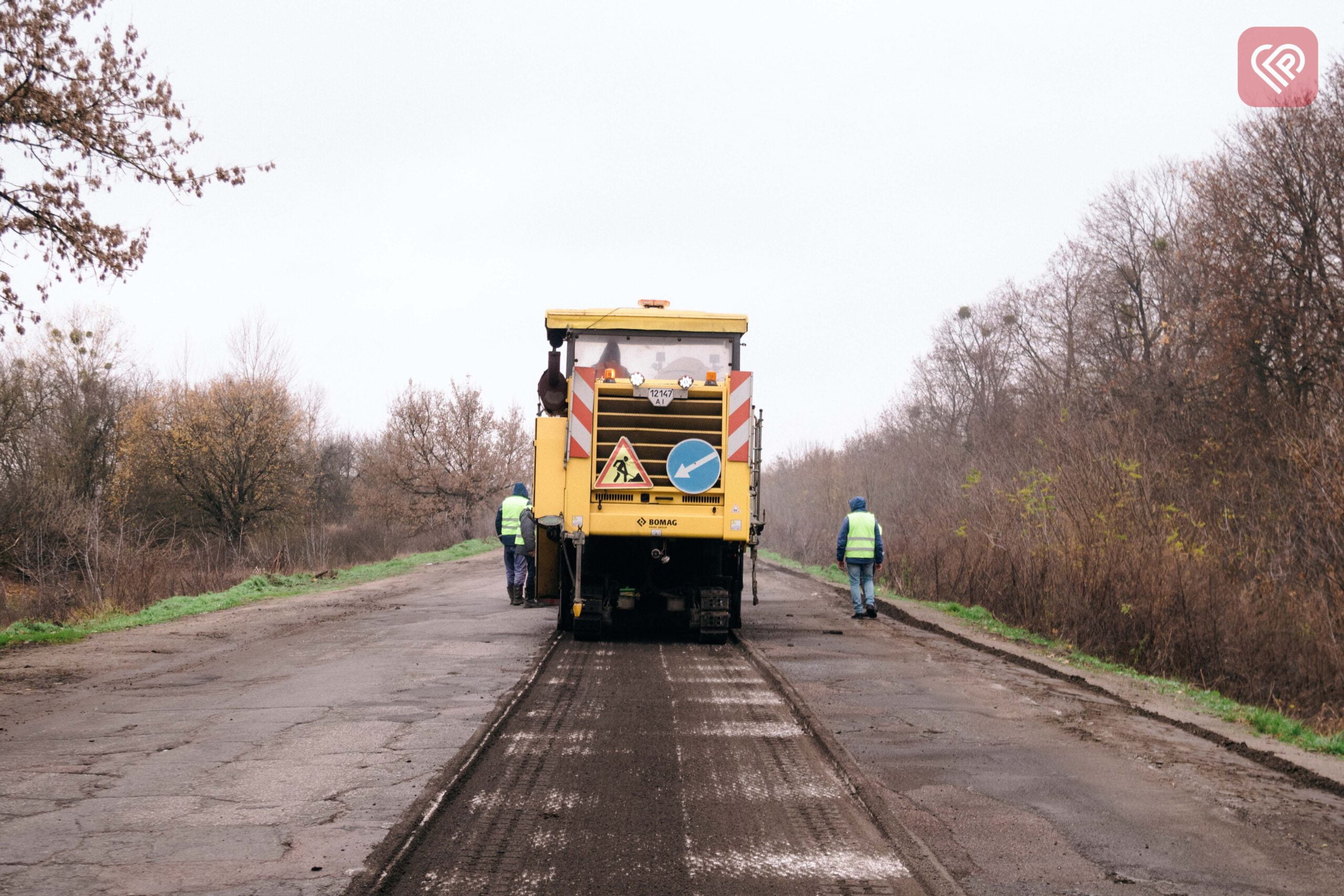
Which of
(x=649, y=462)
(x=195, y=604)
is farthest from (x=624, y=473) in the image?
(x=195, y=604)

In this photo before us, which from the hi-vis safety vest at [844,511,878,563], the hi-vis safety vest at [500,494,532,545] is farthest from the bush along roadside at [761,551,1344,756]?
the hi-vis safety vest at [500,494,532,545]

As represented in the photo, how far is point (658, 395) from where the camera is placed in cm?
1200

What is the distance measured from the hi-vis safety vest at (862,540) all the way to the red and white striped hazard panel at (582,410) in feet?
19.5

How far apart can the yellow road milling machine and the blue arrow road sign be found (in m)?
0.01

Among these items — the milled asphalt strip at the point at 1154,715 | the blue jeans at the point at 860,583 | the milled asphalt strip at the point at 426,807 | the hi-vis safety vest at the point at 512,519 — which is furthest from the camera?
the hi-vis safety vest at the point at 512,519

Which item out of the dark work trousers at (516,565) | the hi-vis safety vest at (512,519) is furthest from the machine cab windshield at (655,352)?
the dark work trousers at (516,565)

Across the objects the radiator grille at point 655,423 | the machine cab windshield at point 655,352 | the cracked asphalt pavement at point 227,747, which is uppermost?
the machine cab windshield at point 655,352

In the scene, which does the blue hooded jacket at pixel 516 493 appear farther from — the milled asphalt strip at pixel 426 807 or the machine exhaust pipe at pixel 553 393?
the milled asphalt strip at pixel 426 807

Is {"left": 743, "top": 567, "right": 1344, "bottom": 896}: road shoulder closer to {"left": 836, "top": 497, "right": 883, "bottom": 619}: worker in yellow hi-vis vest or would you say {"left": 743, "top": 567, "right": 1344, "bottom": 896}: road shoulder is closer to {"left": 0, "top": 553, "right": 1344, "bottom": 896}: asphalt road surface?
{"left": 0, "top": 553, "right": 1344, "bottom": 896}: asphalt road surface

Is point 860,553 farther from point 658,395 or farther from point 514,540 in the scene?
point 658,395

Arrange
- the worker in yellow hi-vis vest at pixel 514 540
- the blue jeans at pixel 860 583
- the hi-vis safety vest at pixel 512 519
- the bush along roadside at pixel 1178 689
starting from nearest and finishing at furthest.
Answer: the bush along roadside at pixel 1178 689 < the blue jeans at pixel 860 583 < the worker in yellow hi-vis vest at pixel 514 540 < the hi-vis safety vest at pixel 512 519

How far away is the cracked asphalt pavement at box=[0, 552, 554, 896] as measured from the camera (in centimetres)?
471

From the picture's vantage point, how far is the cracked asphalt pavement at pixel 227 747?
4.71 meters

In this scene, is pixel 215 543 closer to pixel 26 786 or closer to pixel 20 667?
pixel 20 667
